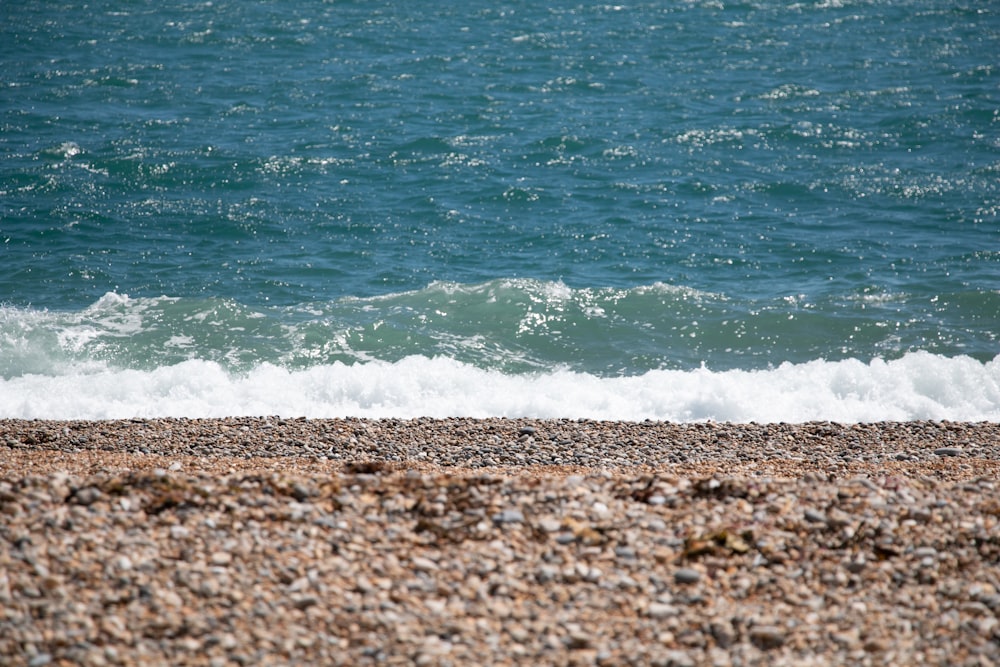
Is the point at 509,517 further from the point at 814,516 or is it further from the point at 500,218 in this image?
the point at 500,218

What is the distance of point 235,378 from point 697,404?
7.09 m

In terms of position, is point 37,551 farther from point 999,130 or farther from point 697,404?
point 999,130

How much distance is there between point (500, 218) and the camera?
861 inches

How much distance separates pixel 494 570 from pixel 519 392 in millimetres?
7839

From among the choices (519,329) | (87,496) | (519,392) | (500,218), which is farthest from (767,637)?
(500,218)

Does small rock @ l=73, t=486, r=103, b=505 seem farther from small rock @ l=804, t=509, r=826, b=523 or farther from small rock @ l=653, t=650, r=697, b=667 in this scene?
small rock @ l=804, t=509, r=826, b=523

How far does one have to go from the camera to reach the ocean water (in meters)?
14.8

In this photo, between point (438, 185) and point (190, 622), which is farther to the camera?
point (438, 185)

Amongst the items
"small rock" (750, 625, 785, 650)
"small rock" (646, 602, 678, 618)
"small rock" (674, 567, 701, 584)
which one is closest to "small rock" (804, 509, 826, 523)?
"small rock" (674, 567, 701, 584)

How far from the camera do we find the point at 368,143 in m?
25.7

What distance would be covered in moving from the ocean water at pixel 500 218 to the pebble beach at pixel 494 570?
6.23 m

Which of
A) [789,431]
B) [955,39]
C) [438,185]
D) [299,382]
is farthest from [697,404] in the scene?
[955,39]

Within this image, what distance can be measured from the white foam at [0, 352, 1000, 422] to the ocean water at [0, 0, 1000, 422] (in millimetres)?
57

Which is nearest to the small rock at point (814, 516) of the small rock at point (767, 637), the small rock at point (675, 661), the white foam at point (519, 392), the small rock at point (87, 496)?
the small rock at point (767, 637)
